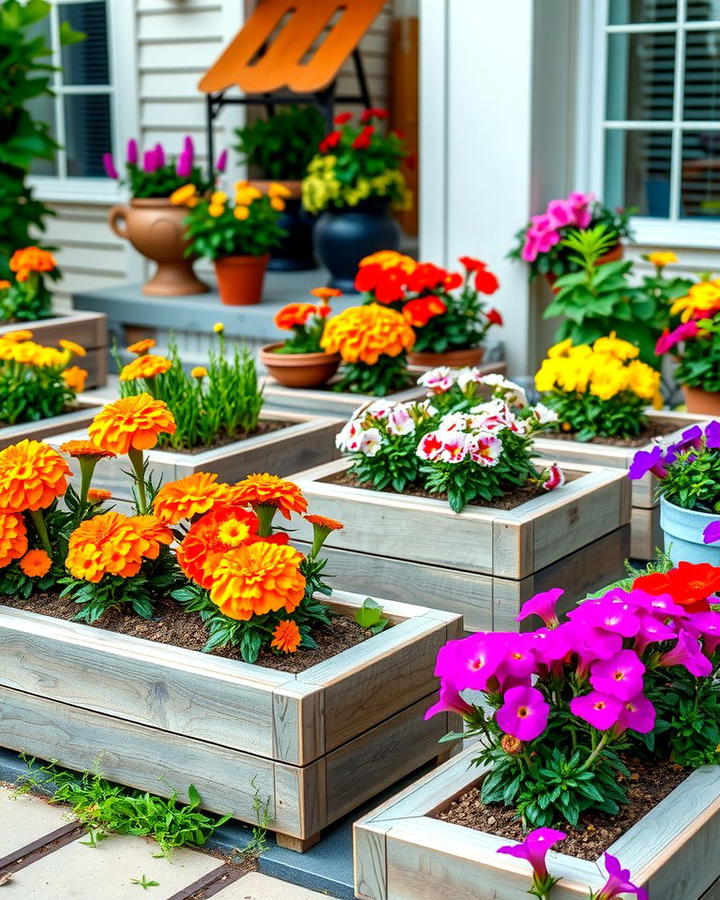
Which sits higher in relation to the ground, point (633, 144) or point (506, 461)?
point (633, 144)

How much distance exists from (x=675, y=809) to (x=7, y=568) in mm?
1470

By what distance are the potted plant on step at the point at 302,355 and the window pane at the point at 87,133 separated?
3.63m

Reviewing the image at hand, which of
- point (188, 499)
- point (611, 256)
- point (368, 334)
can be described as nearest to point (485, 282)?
point (368, 334)

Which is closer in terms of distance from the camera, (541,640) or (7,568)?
(541,640)

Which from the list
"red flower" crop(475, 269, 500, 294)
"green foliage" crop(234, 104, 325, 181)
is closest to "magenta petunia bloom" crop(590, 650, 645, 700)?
"red flower" crop(475, 269, 500, 294)

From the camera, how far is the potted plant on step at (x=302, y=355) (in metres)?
A: 4.20

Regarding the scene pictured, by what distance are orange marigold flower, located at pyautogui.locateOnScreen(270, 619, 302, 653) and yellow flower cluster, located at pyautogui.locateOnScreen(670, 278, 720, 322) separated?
7.15ft

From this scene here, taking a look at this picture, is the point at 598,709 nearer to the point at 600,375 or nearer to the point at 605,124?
the point at 600,375

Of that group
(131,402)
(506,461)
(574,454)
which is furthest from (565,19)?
(131,402)

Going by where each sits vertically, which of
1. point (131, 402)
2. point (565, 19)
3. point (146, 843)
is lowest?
point (146, 843)

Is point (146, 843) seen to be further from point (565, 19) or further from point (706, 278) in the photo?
point (565, 19)

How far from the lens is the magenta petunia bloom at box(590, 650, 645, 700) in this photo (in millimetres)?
1789

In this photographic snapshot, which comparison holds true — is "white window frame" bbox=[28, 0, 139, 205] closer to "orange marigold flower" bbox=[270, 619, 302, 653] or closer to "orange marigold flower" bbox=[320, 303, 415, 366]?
"orange marigold flower" bbox=[320, 303, 415, 366]

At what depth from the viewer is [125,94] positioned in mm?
7008
